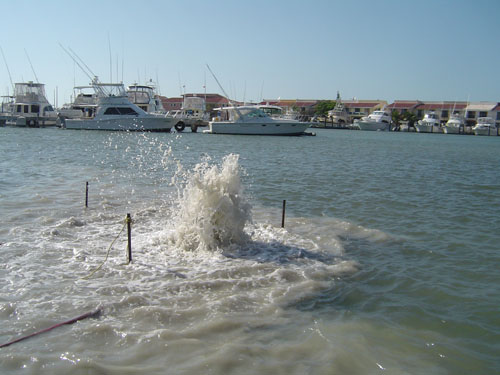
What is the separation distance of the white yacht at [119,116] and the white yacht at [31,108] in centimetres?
1603

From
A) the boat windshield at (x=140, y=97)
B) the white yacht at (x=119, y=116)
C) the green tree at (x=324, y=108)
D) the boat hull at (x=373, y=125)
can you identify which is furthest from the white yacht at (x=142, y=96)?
the green tree at (x=324, y=108)

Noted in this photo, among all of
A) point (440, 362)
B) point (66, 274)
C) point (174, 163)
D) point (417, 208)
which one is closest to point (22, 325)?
point (66, 274)

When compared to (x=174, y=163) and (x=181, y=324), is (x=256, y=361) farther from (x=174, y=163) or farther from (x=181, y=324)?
(x=174, y=163)

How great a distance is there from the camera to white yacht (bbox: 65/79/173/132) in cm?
5294

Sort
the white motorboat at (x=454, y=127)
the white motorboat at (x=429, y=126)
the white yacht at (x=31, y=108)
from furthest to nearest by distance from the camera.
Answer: the white motorboat at (x=429, y=126)
the white motorboat at (x=454, y=127)
the white yacht at (x=31, y=108)

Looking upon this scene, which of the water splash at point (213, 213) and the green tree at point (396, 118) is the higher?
the green tree at point (396, 118)

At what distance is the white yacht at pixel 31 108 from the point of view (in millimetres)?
64812

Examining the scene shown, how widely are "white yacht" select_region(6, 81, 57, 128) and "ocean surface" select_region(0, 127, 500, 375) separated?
58.7m

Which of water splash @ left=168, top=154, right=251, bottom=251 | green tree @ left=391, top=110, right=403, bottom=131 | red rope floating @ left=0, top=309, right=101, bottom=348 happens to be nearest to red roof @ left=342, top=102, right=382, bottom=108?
green tree @ left=391, top=110, right=403, bottom=131

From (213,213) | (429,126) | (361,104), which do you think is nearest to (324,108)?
(361,104)

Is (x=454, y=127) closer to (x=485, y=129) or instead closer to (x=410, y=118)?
(x=485, y=129)

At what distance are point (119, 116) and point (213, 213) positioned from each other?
162ft

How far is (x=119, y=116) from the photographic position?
53812 mm

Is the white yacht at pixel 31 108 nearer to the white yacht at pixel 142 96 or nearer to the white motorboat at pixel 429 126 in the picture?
the white yacht at pixel 142 96
